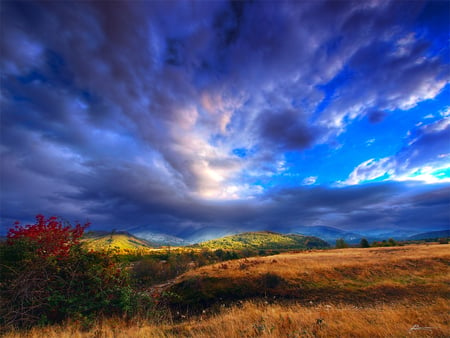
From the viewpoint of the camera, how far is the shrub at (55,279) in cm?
823

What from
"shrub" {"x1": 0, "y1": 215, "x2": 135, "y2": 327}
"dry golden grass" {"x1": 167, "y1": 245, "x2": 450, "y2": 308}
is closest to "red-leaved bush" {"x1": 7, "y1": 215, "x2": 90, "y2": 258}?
"shrub" {"x1": 0, "y1": 215, "x2": 135, "y2": 327}

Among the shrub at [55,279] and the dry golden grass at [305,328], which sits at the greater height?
the shrub at [55,279]

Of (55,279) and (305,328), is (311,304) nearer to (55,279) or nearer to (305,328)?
(305,328)

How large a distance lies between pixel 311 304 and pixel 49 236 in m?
16.9

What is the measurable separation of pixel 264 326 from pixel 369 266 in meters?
22.3

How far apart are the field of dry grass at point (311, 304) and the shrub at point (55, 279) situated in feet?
3.77

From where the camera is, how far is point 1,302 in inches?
311

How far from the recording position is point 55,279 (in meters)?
9.34

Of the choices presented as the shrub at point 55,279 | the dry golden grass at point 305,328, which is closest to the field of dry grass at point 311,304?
the dry golden grass at point 305,328

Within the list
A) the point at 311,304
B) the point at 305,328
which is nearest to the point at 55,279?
the point at 305,328

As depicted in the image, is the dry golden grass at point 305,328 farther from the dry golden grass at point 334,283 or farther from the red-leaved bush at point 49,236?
the dry golden grass at point 334,283

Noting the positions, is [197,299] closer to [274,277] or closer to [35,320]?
[274,277]

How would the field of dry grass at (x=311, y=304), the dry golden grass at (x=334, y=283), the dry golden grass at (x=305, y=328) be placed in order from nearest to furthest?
the dry golden grass at (x=305, y=328) → the field of dry grass at (x=311, y=304) → the dry golden grass at (x=334, y=283)

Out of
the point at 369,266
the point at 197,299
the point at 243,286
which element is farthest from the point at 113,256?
the point at 369,266
